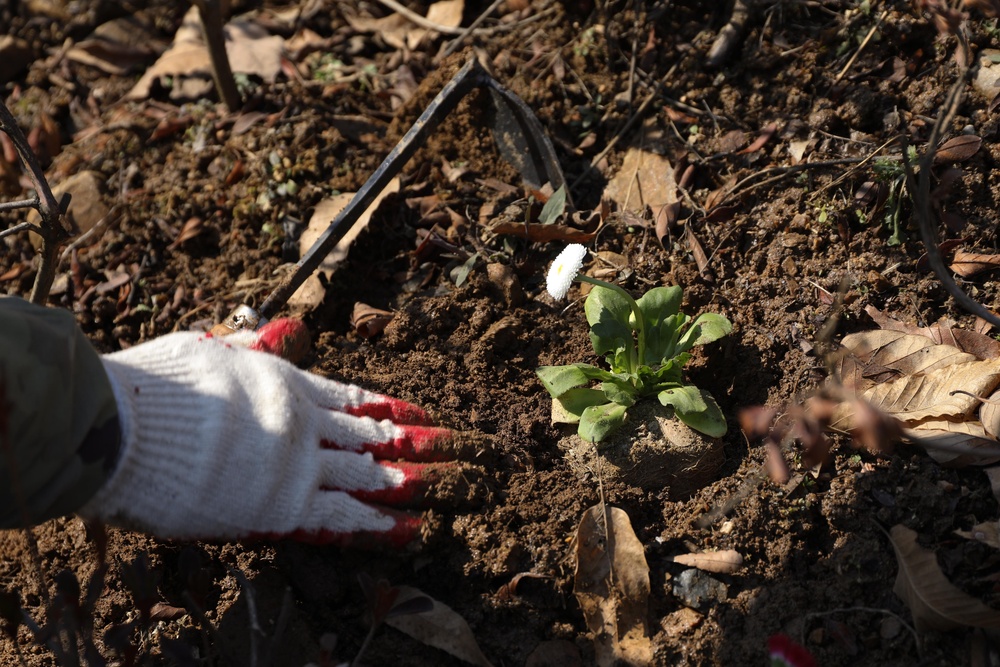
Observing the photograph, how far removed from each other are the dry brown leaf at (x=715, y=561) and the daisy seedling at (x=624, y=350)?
1.24 ft

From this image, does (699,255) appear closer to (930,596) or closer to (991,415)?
(991,415)

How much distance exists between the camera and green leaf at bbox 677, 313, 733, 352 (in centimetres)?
228

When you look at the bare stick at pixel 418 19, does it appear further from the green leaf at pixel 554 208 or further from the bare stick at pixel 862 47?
the bare stick at pixel 862 47

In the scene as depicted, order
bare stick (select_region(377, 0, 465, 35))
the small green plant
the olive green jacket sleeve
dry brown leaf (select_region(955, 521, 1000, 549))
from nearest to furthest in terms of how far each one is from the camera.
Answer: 1. the olive green jacket sleeve
2. dry brown leaf (select_region(955, 521, 1000, 549))
3. the small green plant
4. bare stick (select_region(377, 0, 465, 35))

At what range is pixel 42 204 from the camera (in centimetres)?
228

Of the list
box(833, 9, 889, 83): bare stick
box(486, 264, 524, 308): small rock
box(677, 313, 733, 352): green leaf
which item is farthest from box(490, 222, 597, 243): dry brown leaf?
box(833, 9, 889, 83): bare stick

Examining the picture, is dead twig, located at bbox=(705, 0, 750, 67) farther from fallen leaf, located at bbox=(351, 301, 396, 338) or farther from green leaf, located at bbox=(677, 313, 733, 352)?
fallen leaf, located at bbox=(351, 301, 396, 338)

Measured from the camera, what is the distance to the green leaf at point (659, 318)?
234 cm

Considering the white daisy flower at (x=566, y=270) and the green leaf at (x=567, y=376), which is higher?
the white daisy flower at (x=566, y=270)

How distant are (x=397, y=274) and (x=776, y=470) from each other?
1.73 meters

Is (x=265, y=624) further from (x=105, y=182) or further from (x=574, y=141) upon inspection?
(x=105, y=182)

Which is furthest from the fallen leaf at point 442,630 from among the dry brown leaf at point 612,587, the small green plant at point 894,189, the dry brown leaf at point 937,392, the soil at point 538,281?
the small green plant at point 894,189

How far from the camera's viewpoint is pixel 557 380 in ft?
7.64

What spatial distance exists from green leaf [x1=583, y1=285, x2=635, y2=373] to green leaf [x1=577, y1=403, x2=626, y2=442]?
19cm
